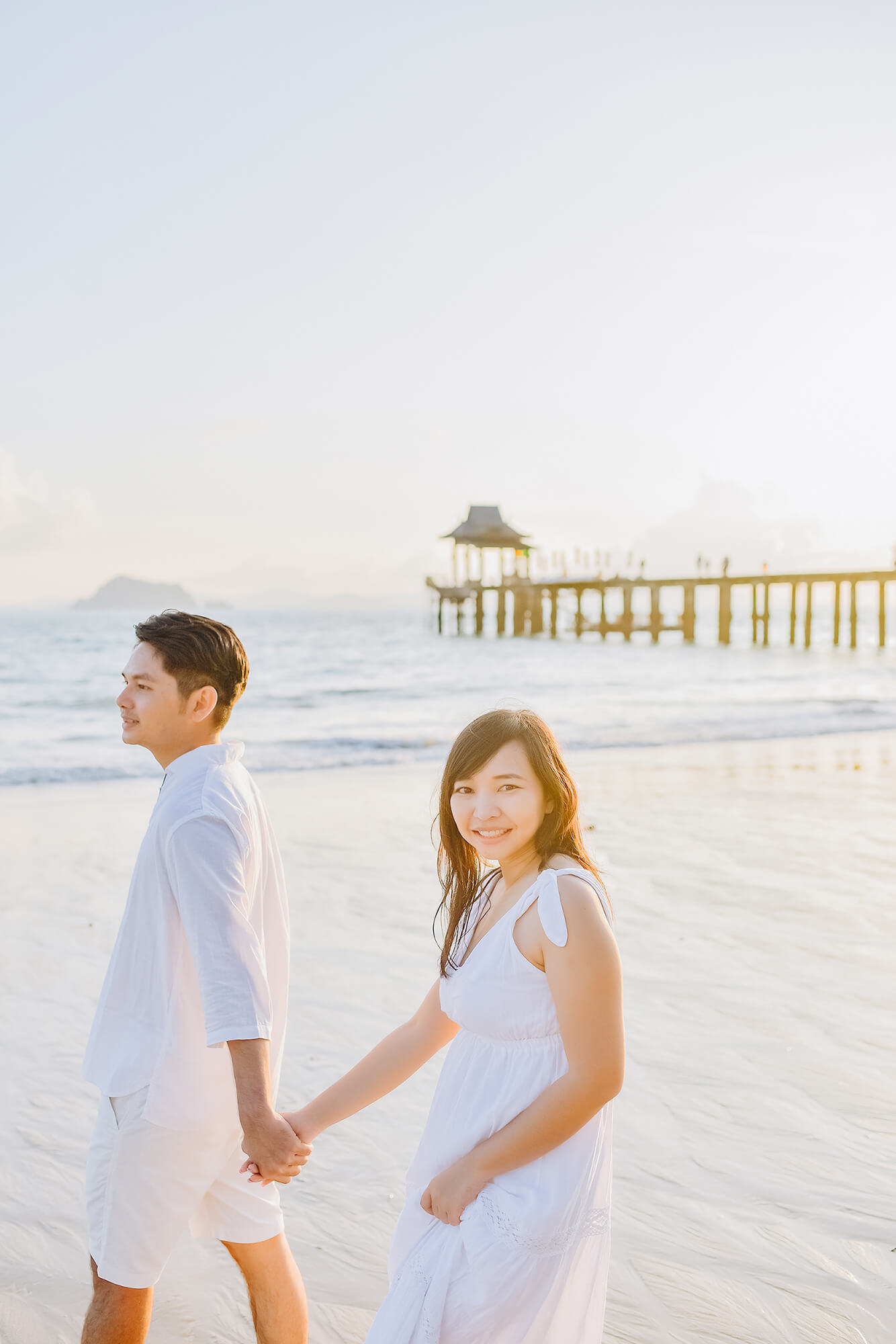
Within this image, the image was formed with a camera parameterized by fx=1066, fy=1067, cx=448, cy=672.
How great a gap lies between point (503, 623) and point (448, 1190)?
5131 centimetres

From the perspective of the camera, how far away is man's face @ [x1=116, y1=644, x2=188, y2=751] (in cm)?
220

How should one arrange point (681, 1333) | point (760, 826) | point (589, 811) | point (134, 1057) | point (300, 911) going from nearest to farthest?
point (134, 1057) < point (681, 1333) < point (300, 911) < point (760, 826) < point (589, 811)

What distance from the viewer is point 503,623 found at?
173 ft

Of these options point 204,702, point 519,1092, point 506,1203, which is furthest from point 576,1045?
point 204,702

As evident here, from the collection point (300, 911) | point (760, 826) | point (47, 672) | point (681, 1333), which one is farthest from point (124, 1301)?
point (47, 672)

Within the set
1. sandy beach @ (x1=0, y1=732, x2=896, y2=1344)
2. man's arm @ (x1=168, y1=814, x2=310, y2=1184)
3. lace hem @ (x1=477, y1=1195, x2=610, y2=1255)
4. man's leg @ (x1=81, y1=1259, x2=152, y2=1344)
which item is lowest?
sandy beach @ (x1=0, y1=732, x2=896, y2=1344)

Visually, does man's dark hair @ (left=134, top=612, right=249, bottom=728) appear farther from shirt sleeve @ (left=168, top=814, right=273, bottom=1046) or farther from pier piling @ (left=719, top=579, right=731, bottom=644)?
pier piling @ (left=719, top=579, right=731, bottom=644)

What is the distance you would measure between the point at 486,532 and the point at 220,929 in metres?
57.0

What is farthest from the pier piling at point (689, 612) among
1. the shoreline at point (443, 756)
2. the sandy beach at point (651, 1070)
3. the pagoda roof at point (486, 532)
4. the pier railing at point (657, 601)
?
the sandy beach at point (651, 1070)

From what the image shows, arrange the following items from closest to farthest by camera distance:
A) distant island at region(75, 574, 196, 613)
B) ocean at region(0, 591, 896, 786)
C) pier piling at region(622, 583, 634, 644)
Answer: ocean at region(0, 591, 896, 786) → pier piling at region(622, 583, 634, 644) → distant island at region(75, 574, 196, 613)

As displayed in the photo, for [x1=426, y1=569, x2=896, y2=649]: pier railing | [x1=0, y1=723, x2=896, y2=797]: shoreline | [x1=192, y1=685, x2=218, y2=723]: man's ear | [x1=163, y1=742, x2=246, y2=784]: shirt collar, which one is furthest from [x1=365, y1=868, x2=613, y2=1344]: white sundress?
[x1=426, y1=569, x2=896, y2=649]: pier railing

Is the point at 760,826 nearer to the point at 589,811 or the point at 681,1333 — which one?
the point at 589,811

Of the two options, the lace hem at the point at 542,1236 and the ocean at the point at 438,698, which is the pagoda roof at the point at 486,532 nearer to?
the ocean at the point at 438,698

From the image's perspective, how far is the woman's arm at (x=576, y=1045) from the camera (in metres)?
1.64
